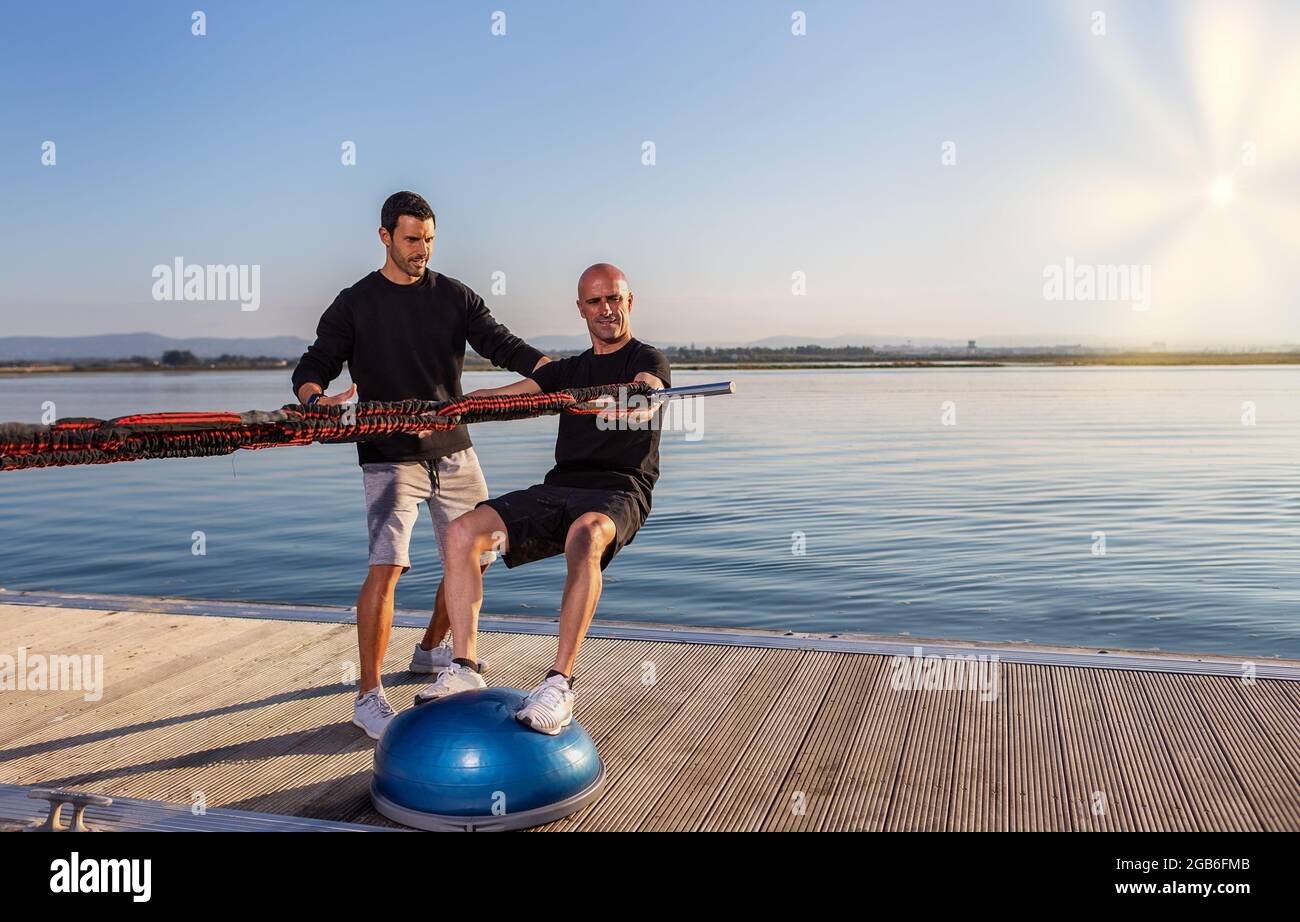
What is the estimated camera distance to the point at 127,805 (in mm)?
3680

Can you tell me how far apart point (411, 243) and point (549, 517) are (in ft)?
4.21

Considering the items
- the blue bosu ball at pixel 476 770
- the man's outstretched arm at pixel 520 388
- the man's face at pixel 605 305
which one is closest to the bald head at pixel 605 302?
the man's face at pixel 605 305

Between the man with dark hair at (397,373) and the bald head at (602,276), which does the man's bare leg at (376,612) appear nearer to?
the man with dark hair at (397,373)

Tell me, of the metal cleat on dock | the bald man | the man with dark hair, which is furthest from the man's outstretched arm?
the metal cleat on dock

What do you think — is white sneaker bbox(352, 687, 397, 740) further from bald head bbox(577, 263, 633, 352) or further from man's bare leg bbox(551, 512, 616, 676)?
bald head bbox(577, 263, 633, 352)

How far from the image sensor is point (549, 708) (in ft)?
12.1

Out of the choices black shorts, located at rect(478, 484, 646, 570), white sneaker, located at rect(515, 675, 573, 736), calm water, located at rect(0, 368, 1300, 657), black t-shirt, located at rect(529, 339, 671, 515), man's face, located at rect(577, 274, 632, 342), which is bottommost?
calm water, located at rect(0, 368, 1300, 657)

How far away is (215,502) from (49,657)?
10288 millimetres

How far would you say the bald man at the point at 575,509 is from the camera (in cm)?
397

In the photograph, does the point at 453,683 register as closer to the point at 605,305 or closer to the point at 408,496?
the point at 408,496

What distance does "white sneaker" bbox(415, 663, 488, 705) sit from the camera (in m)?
3.99

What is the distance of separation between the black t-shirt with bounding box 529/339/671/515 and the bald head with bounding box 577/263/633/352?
0.10 metres

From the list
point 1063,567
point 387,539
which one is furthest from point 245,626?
point 1063,567
